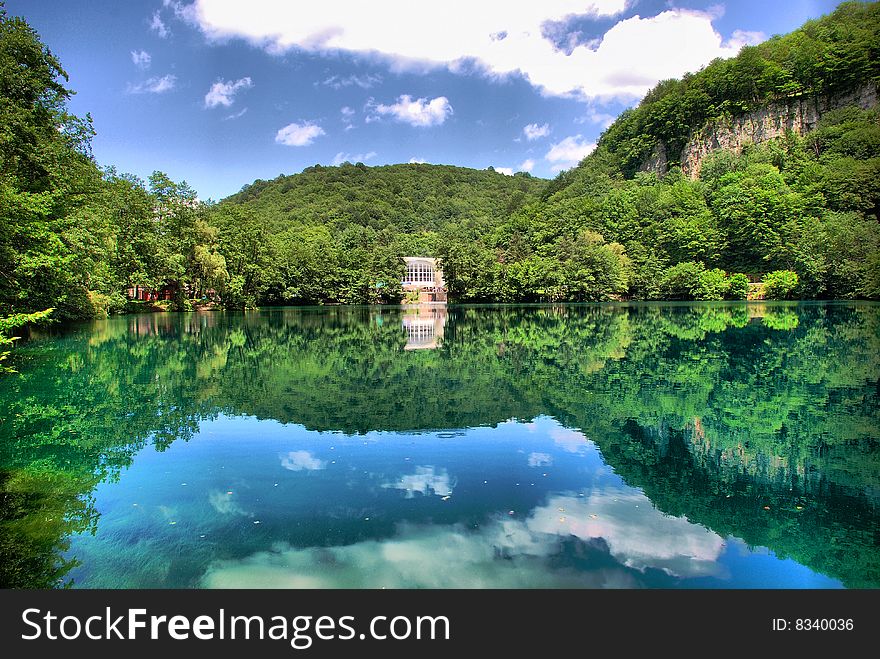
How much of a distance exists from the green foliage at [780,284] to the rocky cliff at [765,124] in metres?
35.9

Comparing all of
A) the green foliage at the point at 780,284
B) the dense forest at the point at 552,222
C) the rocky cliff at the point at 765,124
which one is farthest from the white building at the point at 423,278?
the rocky cliff at the point at 765,124

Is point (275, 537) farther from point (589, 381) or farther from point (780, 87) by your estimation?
point (780, 87)

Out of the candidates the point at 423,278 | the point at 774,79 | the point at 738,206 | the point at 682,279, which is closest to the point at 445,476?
the point at 682,279

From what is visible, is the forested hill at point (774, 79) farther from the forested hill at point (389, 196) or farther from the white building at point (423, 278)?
the white building at point (423, 278)

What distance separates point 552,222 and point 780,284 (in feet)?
98.1

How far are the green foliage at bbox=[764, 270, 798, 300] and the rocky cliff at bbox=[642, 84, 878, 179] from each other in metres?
35.9

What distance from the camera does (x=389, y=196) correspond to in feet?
404

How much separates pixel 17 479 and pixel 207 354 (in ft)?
42.1

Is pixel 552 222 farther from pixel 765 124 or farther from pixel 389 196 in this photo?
pixel 389 196

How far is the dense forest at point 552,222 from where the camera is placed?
22.5 metres

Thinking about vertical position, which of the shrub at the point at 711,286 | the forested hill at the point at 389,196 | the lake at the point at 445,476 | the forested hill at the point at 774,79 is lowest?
the lake at the point at 445,476

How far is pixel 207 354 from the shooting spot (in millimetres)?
19469
